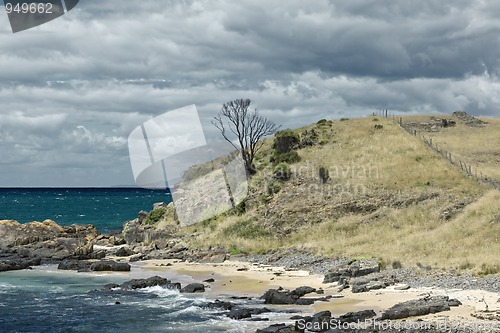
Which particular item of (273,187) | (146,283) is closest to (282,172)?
(273,187)

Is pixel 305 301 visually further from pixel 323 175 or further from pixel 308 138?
pixel 308 138

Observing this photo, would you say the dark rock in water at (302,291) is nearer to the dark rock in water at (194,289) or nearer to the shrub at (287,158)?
the dark rock in water at (194,289)

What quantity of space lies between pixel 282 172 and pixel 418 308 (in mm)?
43323

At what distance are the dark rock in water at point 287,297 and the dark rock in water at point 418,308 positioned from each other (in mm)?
6173

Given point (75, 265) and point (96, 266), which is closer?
point (96, 266)

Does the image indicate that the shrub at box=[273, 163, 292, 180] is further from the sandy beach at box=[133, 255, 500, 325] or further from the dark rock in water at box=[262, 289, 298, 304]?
the dark rock in water at box=[262, 289, 298, 304]

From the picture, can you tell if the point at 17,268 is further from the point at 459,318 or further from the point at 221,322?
the point at 459,318

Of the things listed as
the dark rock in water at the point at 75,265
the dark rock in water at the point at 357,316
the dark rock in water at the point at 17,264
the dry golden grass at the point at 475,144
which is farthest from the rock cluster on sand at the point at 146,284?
the dry golden grass at the point at 475,144

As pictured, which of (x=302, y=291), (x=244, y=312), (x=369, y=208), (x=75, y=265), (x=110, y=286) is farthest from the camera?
(x=369, y=208)

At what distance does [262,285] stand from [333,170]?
108ft

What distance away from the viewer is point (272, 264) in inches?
1855

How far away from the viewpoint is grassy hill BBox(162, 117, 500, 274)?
42.0 m

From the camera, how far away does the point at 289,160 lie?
7288cm

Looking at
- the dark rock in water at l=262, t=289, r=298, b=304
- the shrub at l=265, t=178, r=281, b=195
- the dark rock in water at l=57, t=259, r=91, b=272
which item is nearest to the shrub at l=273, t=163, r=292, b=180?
the shrub at l=265, t=178, r=281, b=195
